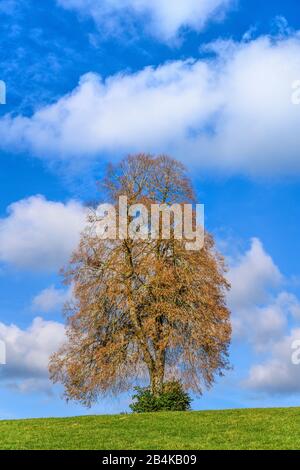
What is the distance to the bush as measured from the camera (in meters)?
32.0

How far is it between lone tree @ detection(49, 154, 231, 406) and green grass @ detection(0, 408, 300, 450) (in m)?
6.32

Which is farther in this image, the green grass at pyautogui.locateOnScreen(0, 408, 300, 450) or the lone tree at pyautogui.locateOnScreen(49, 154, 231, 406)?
the lone tree at pyautogui.locateOnScreen(49, 154, 231, 406)

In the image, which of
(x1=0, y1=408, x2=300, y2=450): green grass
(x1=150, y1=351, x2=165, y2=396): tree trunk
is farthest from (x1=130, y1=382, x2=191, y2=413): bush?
(x1=0, y1=408, x2=300, y2=450): green grass

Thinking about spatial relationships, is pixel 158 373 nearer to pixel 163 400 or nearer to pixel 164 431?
pixel 163 400

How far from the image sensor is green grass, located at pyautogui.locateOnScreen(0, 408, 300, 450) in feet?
65.6

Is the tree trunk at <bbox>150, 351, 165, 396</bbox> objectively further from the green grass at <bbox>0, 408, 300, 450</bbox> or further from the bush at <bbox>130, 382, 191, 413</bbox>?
the green grass at <bbox>0, 408, 300, 450</bbox>

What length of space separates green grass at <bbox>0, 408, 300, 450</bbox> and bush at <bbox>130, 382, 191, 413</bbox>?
4122mm

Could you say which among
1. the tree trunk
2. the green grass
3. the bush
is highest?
the tree trunk

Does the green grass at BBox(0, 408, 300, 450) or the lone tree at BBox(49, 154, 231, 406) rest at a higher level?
the lone tree at BBox(49, 154, 231, 406)

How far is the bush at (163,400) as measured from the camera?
105 ft

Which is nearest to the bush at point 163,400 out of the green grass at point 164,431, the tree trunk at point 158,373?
the tree trunk at point 158,373

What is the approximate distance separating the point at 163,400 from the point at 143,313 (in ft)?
15.9

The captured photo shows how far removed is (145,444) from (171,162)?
68.6 feet

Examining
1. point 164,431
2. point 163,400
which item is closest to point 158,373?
point 163,400
